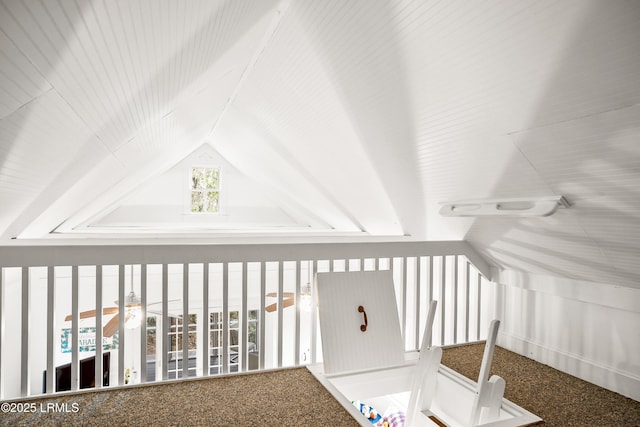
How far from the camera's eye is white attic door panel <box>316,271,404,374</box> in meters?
1.62

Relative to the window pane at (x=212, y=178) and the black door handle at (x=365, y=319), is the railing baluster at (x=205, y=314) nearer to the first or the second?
the black door handle at (x=365, y=319)

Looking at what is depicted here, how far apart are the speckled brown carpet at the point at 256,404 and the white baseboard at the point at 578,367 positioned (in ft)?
0.11

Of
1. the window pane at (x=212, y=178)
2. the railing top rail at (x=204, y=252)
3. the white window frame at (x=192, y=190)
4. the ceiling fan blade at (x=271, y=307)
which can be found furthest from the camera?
the window pane at (x=212, y=178)

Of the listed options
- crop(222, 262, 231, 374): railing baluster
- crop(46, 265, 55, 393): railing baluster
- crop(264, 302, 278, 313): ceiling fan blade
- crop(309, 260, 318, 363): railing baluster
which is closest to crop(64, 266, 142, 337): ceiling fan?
crop(264, 302, 278, 313): ceiling fan blade

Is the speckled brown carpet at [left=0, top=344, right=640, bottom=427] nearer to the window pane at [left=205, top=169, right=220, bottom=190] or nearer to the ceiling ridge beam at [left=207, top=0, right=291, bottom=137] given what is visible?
the ceiling ridge beam at [left=207, top=0, right=291, bottom=137]

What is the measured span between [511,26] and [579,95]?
0.26m

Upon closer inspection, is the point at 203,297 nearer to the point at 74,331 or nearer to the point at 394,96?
the point at 74,331

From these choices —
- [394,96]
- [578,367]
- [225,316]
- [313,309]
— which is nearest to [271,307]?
[313,309]

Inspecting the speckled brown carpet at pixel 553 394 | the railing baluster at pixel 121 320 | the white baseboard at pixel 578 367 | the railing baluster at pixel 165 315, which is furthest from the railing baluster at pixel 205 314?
the white baseboard at pixel 578 367

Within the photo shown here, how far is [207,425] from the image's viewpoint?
1.20 metres

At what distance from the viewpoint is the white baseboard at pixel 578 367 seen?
150 cm

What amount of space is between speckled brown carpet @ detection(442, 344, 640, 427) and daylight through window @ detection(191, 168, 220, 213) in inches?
203

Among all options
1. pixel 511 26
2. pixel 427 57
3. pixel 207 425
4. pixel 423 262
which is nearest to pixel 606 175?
pixel 511 26

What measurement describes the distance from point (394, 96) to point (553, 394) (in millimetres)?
1387
